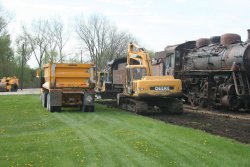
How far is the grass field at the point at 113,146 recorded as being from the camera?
8203 millimetres

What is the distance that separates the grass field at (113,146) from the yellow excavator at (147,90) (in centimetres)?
476

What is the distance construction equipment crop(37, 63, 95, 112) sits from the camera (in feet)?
62.4

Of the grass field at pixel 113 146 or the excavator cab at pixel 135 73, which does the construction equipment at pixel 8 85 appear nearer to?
the excavator cab at pixel 135 73

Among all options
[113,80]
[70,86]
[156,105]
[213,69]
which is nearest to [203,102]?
[213,69]

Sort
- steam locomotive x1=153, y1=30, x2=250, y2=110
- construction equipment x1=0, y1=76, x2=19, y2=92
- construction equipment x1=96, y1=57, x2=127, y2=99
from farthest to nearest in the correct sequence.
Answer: construction equipment x1=0, y1=76, x2=19, y2=92, construction equipment x1=96, y1=57, x2=127, y2=99, steam locomotive x1=153, y1=30, x2=250, y2=110

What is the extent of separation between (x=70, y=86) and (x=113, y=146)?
33.1 feet

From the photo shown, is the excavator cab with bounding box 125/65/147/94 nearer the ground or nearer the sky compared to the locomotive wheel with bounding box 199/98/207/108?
nearer the sky

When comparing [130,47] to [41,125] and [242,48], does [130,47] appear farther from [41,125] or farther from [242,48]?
[41,125]

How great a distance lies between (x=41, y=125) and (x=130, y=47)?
980 centimetres

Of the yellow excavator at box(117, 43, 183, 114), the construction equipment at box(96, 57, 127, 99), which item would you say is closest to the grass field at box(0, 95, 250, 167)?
the yellow excavator at box(117, 43, 183, 114)

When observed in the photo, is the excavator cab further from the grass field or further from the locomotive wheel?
the grass field

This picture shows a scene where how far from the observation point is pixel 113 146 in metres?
9.79

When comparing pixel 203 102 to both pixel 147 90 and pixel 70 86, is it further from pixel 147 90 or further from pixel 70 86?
pixel 70 86

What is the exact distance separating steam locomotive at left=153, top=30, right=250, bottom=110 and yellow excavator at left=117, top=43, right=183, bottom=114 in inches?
125
